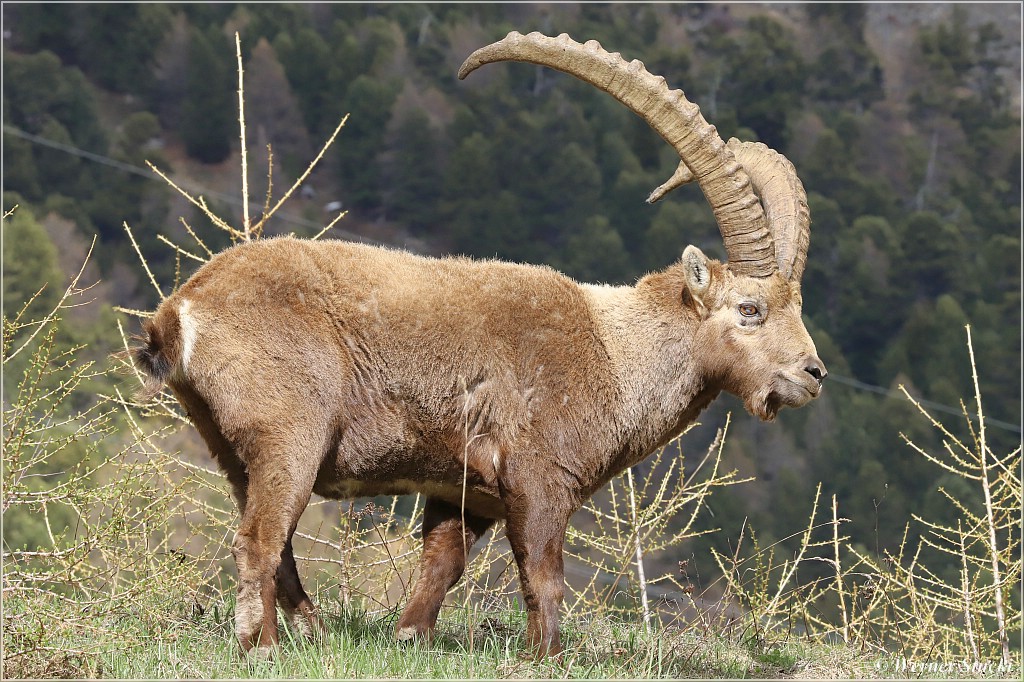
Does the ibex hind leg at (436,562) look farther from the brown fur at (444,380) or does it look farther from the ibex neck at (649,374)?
the ibex neck at (649,374)

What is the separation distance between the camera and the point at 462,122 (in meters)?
38.4

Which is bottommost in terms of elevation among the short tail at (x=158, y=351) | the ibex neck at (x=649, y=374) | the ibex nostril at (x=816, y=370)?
the short tail at (x=158, y=351)

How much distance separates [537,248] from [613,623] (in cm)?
2764

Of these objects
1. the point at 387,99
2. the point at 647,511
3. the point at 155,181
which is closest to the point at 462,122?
the point at 387,99

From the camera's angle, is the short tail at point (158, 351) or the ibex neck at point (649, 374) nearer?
the short tail at point (158, 351)

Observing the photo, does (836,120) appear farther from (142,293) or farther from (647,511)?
(647,511)

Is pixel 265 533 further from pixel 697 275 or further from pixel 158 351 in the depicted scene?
pixel 697 275

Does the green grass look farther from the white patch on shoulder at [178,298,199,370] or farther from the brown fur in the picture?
the white patch on shoulder at [178,298,199,370]

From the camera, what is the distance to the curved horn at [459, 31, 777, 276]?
21.1 ft

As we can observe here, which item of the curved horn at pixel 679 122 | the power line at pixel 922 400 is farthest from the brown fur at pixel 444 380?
the power line at pixel 922 400

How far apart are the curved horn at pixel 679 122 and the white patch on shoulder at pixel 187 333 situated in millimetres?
1952

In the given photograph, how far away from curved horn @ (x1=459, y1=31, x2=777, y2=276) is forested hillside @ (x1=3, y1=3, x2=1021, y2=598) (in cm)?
2482

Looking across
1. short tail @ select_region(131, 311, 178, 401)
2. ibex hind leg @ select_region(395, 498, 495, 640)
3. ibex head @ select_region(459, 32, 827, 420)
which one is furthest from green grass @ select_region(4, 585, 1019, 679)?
ibex head @ select_region(459, 32, 827, 420)

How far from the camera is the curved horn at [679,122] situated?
643 cm
